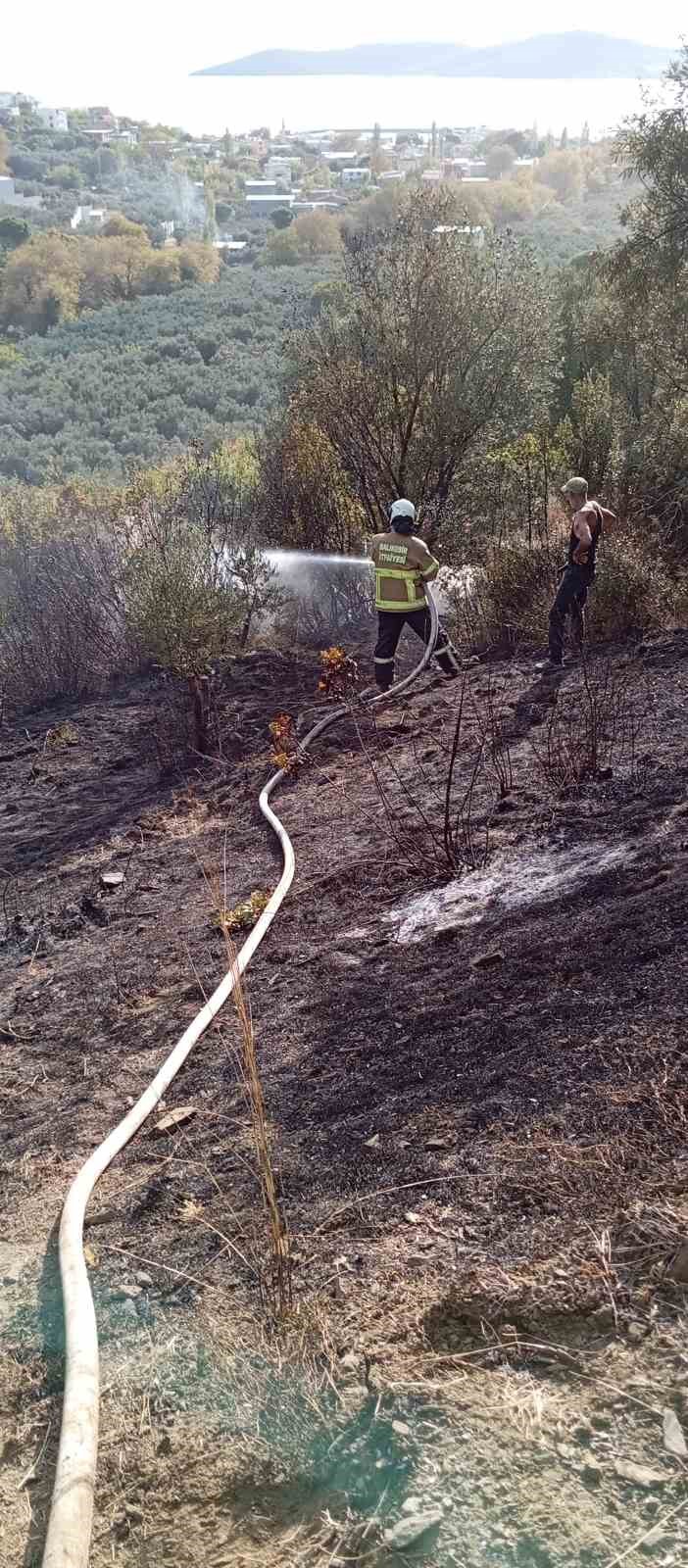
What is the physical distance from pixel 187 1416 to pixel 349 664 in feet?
26.2

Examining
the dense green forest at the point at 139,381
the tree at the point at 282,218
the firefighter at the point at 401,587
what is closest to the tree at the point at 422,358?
the firefighter at the point at 401,587

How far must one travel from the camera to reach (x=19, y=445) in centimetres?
6512

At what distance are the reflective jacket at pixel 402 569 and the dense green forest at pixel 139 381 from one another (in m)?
43.9

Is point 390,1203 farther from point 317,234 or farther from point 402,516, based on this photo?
point 317,234

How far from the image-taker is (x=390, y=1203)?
3381 mm

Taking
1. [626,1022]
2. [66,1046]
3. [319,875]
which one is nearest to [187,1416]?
[626,1022]

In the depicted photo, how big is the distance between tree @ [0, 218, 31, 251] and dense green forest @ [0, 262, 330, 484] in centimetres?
3196

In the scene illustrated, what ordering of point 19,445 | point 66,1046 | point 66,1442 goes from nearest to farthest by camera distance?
1. point 66,1442
2. point 66,1046
3. point 19,445

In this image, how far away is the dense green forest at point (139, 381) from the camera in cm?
6191

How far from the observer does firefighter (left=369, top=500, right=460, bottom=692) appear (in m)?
9.55

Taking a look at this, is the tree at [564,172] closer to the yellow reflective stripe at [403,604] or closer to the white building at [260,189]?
the white building at [260,189]

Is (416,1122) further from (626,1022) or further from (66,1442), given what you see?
(66,1442)

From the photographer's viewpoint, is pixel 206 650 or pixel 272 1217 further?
pixel 206 650

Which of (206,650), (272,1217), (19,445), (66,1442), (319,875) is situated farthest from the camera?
(19,445)
